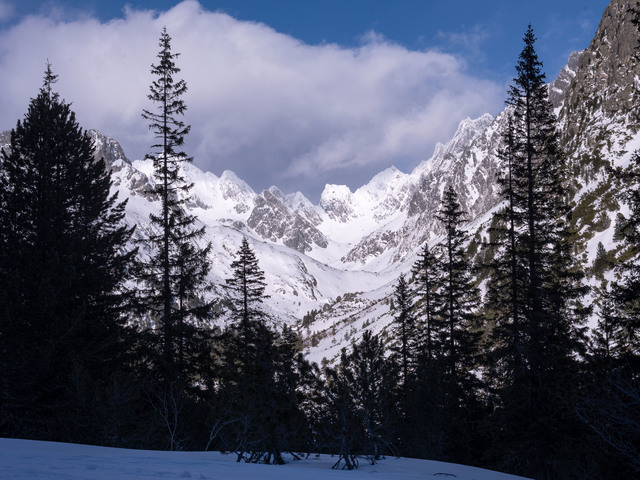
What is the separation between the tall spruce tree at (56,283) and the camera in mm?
13242

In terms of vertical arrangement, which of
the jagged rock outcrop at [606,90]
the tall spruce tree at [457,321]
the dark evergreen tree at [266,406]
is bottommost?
the dark evergreen tree at [266,406]

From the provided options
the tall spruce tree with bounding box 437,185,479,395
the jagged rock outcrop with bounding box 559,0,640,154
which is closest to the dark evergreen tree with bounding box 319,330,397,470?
the tall spruce tree with bounding box 437,185,479,395

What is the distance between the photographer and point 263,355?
10.5 m

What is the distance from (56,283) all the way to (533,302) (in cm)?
1811

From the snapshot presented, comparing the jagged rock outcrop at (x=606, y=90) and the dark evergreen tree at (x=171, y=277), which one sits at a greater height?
the jagged rock outcrop at (x=606, y=90)

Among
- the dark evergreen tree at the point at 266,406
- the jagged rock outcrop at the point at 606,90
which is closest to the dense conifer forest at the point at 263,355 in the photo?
the dark evergreen tree at the point at 266,406

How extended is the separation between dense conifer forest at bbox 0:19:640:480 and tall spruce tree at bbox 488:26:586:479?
0.28 feet

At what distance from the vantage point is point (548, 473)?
11.9 meters

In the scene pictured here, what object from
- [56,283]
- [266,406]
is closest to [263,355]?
[266,406]

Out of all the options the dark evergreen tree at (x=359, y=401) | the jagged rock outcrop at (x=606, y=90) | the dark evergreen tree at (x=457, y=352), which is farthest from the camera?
the jagged rock outcrop at (x=606, y=90)

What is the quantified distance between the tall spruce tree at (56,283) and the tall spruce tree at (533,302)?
12.0m

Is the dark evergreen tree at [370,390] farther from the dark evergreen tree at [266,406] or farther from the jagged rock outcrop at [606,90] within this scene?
the jagged rock outcrop at [606,90]

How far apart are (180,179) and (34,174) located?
5.81m

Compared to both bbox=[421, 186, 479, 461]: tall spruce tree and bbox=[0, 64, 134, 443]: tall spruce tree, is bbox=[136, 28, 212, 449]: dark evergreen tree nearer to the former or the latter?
bbox=[0, 64, 134, 443]: tall spruce tree
